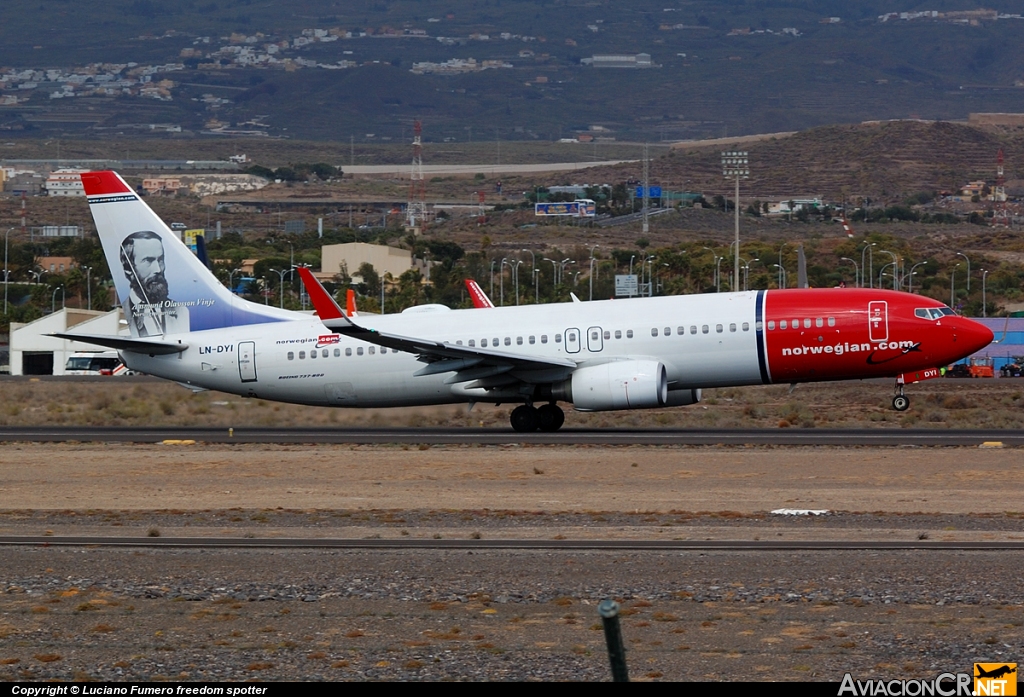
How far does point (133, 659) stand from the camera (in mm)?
14609

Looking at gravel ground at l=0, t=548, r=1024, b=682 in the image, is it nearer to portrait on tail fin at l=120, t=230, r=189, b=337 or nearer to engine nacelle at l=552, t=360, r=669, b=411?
engine nacelle at l=552, t=360, r=669, b=411

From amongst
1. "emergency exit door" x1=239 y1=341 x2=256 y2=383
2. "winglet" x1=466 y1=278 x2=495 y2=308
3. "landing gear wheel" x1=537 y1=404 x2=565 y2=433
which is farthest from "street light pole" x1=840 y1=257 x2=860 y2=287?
"emergency exit door" x1=239 y1=341 x2=256 y2=383

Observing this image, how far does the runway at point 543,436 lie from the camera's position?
3597 centimetres

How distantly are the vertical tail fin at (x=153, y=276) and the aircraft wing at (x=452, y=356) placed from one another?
17.6 ft

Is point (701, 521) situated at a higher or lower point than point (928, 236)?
lower

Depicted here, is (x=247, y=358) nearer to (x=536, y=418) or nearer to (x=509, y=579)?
(x=536, y=418)

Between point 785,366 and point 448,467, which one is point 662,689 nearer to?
point 448,467

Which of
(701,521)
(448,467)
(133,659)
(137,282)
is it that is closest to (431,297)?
(137,282)

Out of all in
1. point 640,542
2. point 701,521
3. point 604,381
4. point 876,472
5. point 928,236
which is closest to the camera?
point 640,542

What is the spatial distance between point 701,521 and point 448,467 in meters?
9.20

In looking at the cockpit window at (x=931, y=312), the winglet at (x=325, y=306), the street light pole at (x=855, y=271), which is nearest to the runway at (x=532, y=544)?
the winglet at (x=325, y=306)

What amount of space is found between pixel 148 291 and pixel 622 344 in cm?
1339

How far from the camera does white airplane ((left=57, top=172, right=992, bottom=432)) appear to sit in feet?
122

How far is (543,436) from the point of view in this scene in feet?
125
